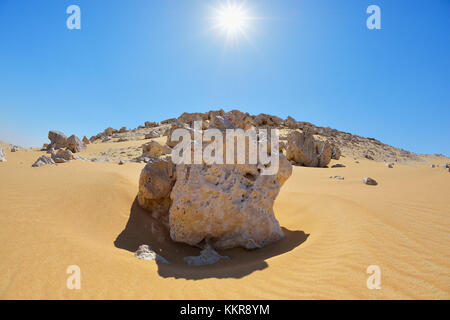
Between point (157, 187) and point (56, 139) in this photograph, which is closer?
point (157, 187)

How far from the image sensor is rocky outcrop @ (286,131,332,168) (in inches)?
489

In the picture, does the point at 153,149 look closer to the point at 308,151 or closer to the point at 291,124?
the point at 308,151

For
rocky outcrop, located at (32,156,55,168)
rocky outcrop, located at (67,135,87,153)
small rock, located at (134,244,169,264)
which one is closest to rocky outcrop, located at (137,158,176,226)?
small rock, located at (134,244,169,264)

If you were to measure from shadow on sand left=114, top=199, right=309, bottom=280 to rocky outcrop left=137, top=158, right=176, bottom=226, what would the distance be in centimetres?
17

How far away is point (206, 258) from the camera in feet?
9.39

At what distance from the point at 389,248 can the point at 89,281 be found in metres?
3.14

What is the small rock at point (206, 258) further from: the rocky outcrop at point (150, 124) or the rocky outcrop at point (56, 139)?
the rocky outcrop at point (150, 124)

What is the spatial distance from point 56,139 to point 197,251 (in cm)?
1404

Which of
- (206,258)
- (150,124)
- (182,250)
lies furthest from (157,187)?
(150,124)

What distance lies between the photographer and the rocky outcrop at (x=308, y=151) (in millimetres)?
12414

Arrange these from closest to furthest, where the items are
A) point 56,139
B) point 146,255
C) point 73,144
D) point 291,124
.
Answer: point 146,255
point 56,139
point 73,144
point 291,124

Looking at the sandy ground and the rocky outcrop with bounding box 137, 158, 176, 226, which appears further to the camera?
the rocky outcrop with bounding box 137, 158, 176, 226

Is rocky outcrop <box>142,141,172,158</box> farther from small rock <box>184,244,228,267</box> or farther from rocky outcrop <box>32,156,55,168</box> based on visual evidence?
small rock <box>184,244,228,267</box>
